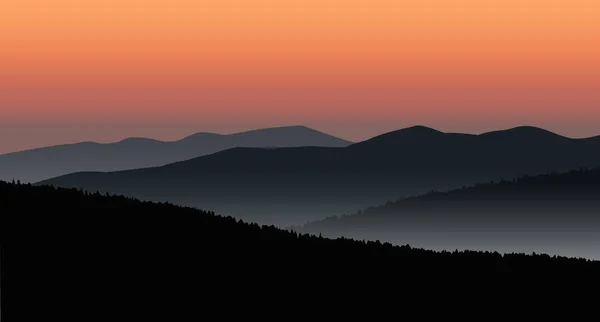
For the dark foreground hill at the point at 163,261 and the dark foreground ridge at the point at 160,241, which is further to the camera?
the dark foreground ridge at the point at 160,241

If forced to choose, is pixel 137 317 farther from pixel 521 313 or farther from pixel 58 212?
pixel 521 313

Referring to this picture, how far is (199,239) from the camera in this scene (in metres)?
23.2

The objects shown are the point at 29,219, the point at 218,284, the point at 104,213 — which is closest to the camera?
the point at 218,284

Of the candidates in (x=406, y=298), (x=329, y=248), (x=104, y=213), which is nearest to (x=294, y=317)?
(x=406, y=298)

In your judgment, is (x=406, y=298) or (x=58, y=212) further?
(x=58, y=212)

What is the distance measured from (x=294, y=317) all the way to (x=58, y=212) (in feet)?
22.7

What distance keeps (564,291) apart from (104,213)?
456 inches

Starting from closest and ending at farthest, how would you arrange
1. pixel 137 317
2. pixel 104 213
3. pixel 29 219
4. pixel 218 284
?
pixel 137 317
pixel 218 284
pixel 29 219
pixel 104 213

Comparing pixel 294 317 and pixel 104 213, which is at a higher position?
pixel 104 213

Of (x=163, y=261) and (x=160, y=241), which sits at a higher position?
(x=160, y=241)

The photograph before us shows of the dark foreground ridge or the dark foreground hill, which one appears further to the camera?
the dark foreground ridge

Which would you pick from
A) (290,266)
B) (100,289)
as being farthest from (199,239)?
(100,289)

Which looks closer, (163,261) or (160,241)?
(163,261)

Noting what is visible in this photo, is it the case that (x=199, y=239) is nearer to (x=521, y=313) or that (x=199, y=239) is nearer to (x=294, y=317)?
(x=294, y=317)
